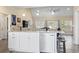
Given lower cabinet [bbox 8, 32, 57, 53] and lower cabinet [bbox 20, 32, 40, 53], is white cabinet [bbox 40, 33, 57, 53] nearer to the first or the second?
lower cabinet [bbox 8, 32, 57, 53]

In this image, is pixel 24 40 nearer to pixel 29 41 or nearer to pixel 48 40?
pixel 29 41

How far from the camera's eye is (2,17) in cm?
405

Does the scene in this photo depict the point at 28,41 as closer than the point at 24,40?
Yes

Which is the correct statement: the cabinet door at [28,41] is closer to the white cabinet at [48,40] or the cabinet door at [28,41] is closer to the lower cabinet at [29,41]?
the lower cabinet at [29,41]

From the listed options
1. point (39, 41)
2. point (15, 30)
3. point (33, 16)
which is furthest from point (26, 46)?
point (33, 16)

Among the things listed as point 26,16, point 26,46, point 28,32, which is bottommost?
point 26,46

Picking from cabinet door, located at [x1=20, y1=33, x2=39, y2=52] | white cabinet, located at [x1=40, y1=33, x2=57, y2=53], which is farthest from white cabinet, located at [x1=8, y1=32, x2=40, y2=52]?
white cabinet, located at [x1=40, y1=33, x2=57, y2=53]

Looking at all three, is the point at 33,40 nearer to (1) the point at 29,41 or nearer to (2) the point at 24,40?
(1) the point at 29,41

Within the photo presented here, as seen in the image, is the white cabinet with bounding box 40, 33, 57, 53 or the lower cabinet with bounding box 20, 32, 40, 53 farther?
the white cabinet with bounding box 40, 33, 57, 53

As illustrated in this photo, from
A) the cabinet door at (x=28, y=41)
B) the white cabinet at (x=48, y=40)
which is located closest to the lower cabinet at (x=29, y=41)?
the cabinet door at (x=28, y=41)

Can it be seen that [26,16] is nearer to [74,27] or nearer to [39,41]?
[39,41]

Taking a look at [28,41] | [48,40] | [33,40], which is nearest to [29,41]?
[28,41]
